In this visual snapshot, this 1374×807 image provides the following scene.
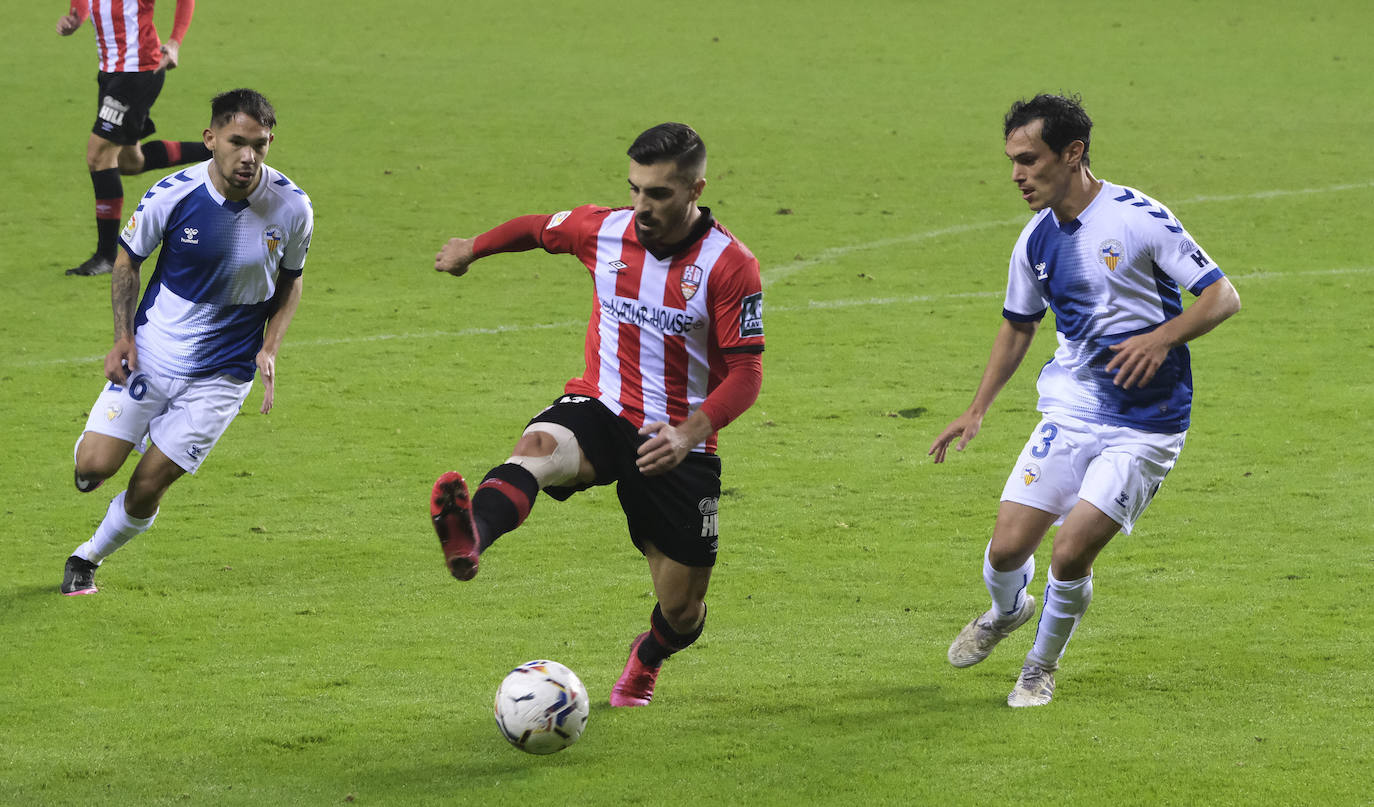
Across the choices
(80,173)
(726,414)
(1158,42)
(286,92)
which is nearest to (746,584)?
(726,414)

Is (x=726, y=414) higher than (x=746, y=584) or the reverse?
higher

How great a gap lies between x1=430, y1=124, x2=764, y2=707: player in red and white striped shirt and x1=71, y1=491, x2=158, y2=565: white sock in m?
2.16

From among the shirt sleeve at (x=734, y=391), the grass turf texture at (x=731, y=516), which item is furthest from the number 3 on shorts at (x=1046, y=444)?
the shirt sleeve at (x=734, y=391)

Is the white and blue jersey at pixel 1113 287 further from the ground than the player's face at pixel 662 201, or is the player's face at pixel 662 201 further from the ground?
the player's face at pixel 662 201

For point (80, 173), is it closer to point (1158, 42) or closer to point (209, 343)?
point (209, 343)

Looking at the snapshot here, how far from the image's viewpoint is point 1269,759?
5.40m

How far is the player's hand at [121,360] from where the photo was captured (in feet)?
22.2

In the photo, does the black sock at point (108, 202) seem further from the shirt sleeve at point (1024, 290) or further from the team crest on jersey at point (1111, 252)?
the team crest on jersey at point (1111, 252)

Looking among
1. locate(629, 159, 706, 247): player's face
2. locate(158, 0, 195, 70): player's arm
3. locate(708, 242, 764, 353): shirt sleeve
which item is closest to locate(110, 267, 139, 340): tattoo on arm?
locate(629, 159, 706, 247): player's face

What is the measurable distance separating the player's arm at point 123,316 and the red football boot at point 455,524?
2625mm

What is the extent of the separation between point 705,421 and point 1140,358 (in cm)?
146

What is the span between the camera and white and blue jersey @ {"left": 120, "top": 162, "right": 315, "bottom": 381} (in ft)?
22.9

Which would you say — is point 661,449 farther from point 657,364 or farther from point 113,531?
point 113,531

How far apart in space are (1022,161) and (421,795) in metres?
2.87
